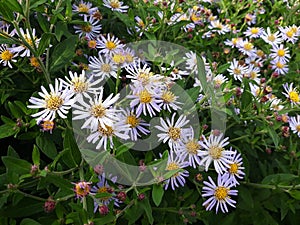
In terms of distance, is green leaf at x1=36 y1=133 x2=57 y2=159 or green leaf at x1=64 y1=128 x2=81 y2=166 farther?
green leaf at x1=36 y1=133 x2=57 y2=159

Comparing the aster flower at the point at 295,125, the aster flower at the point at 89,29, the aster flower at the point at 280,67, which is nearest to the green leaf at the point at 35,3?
the aster flower at the point at 89,29

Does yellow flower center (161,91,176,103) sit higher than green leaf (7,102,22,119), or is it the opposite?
yellow flower center (161,91,176,103)

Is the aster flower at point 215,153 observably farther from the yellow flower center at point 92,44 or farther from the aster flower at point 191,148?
the yellow flower center at point 92,44

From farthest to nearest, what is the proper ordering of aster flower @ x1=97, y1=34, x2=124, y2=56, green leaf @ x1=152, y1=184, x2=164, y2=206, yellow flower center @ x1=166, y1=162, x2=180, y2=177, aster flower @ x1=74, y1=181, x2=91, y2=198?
1. aster flower @ x1=97, y1=34, x2=124, y2=56
2. yellow flower center @ x1=166, y1=162, x2=180, y2=177
3. green leaf @ x1=152, y1=184, x2=164, y2=206
4. aster flower @ x1=74, y1=181, x2=91, y2=198

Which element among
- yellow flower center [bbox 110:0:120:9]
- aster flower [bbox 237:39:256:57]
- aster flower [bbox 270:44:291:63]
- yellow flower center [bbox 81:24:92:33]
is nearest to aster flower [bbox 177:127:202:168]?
yellow flower center [bbox 81:24:92:33]

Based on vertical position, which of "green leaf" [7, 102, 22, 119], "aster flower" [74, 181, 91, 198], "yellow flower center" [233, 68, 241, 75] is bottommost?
"aster flower" [74, 181, 91, 198]

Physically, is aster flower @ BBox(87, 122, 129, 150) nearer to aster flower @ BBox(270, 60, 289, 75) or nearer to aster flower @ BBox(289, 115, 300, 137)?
aster flower @ BBox(289, 115, 300, 137)

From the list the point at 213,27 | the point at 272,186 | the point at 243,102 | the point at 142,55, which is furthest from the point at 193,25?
the point at 272,186
